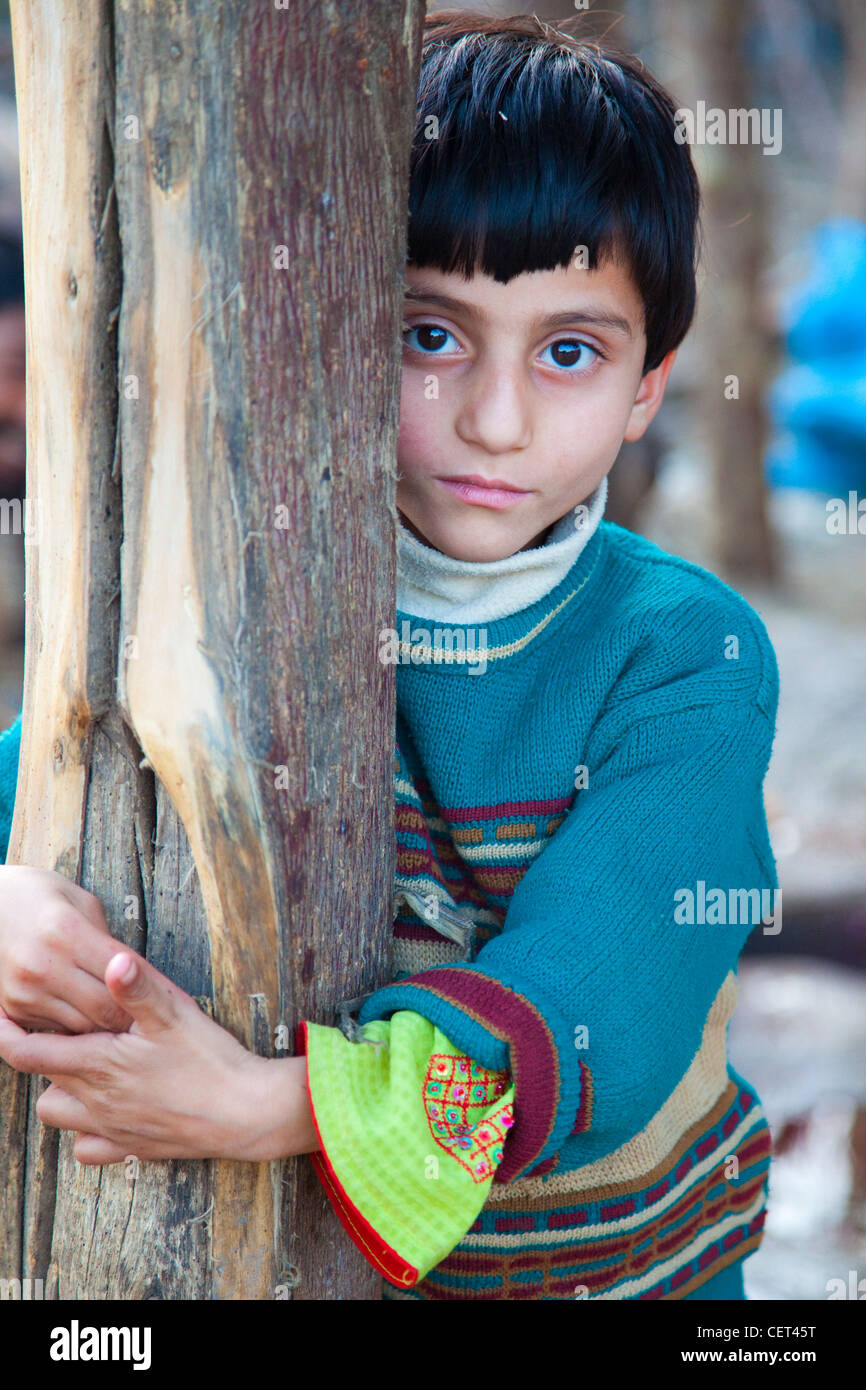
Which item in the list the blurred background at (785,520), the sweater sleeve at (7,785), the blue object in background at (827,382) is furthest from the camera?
the blue object in background at (827,382)

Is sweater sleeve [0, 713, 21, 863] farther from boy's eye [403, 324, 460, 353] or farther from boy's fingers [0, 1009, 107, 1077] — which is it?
boy's eye [403, 324, 460, 353]

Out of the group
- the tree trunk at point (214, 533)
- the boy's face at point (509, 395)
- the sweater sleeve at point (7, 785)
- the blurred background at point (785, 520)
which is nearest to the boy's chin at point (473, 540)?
the boy's face at point (509, 395)

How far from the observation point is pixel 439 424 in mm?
1259

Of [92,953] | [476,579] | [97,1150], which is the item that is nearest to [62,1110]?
[97,1150]

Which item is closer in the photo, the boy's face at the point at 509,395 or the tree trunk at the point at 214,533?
the tree trunk at the point at 214,533

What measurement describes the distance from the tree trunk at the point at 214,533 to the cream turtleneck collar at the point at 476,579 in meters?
0.18

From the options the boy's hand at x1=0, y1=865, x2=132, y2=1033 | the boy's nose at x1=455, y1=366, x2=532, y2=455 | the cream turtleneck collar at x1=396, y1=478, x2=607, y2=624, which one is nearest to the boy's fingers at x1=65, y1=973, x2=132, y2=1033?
the boy's hand at x1=0, y1=865, x2=132, y2=1033

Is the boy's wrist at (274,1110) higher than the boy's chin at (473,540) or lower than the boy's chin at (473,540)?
lower

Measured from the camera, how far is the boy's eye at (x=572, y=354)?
128 cm

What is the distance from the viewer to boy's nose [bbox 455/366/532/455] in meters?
1.23

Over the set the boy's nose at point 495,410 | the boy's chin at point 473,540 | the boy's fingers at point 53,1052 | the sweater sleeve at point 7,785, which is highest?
the boy's nose at point 495,410

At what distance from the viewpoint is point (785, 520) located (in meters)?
8.23

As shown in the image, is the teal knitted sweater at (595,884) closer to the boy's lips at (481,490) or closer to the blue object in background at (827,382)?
the boy's lips at (481,490)

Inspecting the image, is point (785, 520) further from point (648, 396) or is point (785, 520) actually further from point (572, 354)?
point (572, 354)
